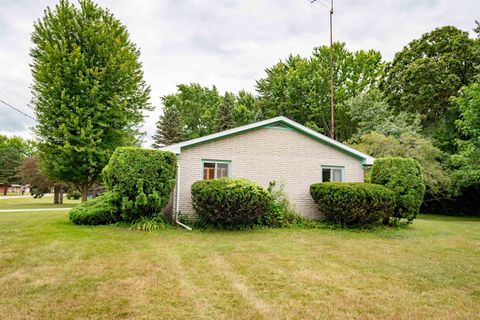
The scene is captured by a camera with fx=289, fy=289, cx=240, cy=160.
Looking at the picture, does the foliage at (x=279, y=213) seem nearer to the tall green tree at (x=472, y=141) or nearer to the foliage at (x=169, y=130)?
the tall green tree at (x=472, y=141)

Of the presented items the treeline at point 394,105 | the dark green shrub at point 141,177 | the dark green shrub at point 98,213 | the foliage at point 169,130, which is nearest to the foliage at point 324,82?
the treeline at point 394,105

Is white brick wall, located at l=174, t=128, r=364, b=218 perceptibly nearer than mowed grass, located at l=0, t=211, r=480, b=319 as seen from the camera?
Answer: No

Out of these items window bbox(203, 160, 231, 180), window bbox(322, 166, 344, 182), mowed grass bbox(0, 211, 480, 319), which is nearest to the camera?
mowed grass bbox(0, 211, 480, 319)

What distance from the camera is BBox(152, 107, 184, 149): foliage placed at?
30641 millimetres

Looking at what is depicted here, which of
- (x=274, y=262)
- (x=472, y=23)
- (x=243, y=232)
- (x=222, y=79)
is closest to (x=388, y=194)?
(x=243, y=232)

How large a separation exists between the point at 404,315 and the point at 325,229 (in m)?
6.90

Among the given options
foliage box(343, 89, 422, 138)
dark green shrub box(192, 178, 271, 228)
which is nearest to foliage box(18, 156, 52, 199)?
dark green shrub box(192, 178, 271, 228)

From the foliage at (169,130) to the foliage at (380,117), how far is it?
1749 centimetres

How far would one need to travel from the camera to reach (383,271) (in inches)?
203

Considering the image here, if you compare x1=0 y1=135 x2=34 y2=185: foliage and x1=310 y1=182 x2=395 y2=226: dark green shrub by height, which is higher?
x1=0 y1=135 x2=34 y2=185: foliage

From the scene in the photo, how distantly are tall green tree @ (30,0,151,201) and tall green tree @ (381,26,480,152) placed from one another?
63.8 feet

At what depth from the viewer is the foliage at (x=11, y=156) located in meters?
54.6

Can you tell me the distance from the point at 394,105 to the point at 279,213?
18.1m

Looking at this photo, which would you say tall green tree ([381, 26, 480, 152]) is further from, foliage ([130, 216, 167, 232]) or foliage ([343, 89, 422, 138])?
foliage ([130, 216, 167, 232])
